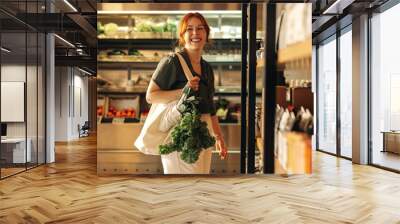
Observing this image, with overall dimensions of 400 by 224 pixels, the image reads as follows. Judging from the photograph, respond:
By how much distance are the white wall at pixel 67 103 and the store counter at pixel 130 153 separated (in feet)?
34.8

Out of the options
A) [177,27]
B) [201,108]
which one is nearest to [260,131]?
[201,108]

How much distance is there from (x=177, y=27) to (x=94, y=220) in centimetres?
280

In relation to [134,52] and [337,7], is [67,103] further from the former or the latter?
[337,7]

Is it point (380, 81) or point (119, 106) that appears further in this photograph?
point (380, 81)

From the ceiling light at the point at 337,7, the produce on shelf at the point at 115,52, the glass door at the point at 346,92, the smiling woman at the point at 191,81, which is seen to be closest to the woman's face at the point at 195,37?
the smiling woman at the point at 191,81

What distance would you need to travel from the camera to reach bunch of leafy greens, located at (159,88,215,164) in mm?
5504

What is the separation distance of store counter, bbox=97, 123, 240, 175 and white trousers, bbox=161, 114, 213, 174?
8 cm

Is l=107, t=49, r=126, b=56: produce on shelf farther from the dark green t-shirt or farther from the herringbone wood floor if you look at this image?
the herringbone wood floor

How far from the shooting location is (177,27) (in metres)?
5.58

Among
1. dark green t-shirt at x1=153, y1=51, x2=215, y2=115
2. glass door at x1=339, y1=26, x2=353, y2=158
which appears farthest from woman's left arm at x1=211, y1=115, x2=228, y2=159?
glass door at x1=339, y1=26, x2=353, y2=158

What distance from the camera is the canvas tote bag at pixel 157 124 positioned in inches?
219

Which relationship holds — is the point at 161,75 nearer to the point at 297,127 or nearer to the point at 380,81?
the point at 297,127

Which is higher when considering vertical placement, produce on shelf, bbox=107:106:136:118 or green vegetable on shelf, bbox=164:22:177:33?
green vegetable on shelf, bbox=164:22:177:33

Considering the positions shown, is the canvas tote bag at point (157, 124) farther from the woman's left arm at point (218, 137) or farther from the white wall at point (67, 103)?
the white wall at point (67, 103)
